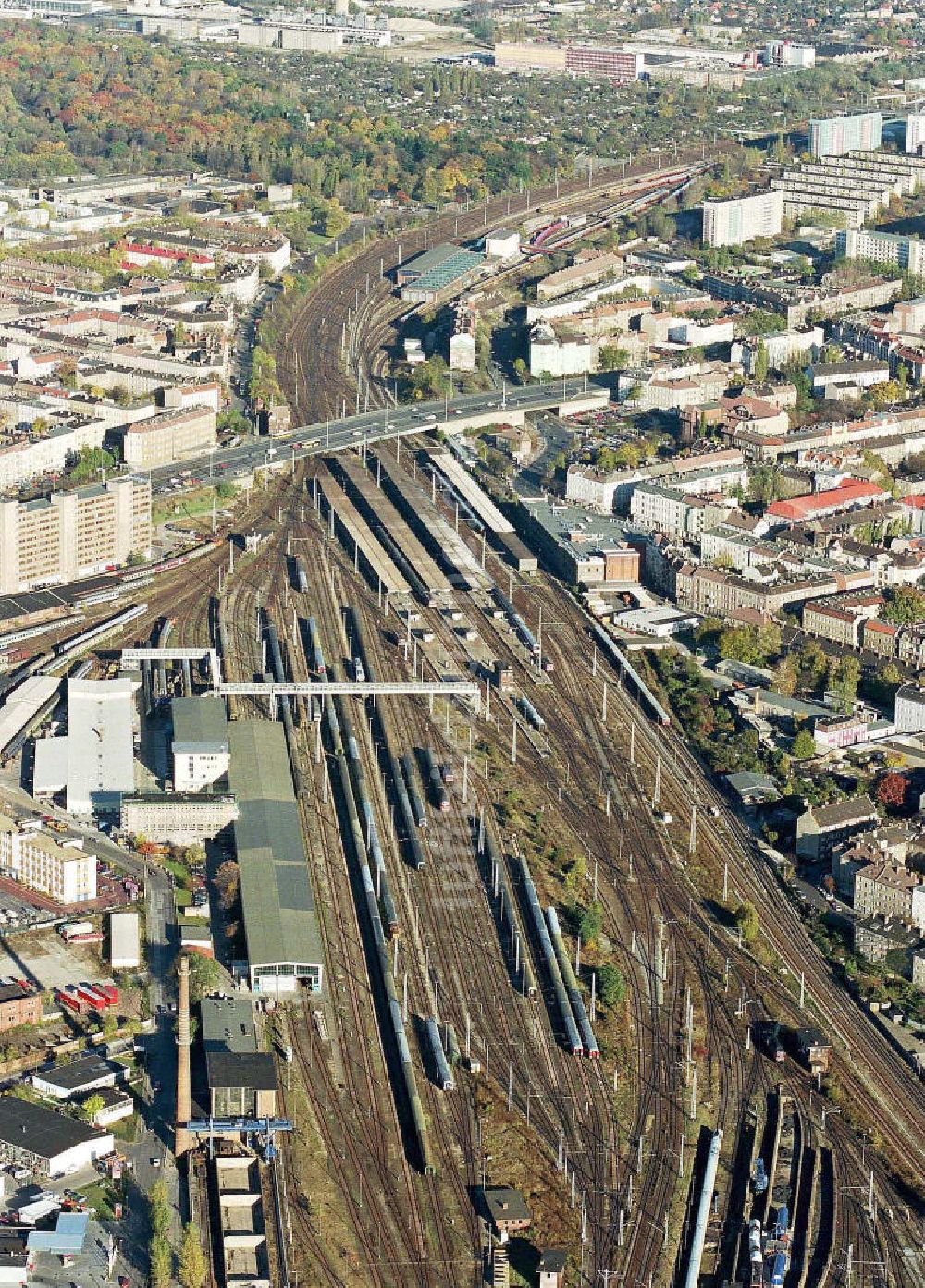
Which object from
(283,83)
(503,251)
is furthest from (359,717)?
(283,83)

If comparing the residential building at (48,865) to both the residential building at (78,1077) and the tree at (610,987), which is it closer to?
the residential building at (78,1077)

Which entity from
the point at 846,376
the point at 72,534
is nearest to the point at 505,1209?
the point at 72,534

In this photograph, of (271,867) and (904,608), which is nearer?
(271,867)

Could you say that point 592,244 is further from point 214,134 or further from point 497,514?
point 497,514

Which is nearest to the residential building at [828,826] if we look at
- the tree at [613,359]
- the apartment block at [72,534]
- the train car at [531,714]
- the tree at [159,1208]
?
the train car at [531,714]

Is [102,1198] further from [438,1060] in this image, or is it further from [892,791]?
[892,791]

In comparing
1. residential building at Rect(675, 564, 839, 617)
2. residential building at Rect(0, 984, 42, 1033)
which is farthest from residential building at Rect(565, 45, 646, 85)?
residential building at Rect(0, 984, 42, 1033)
